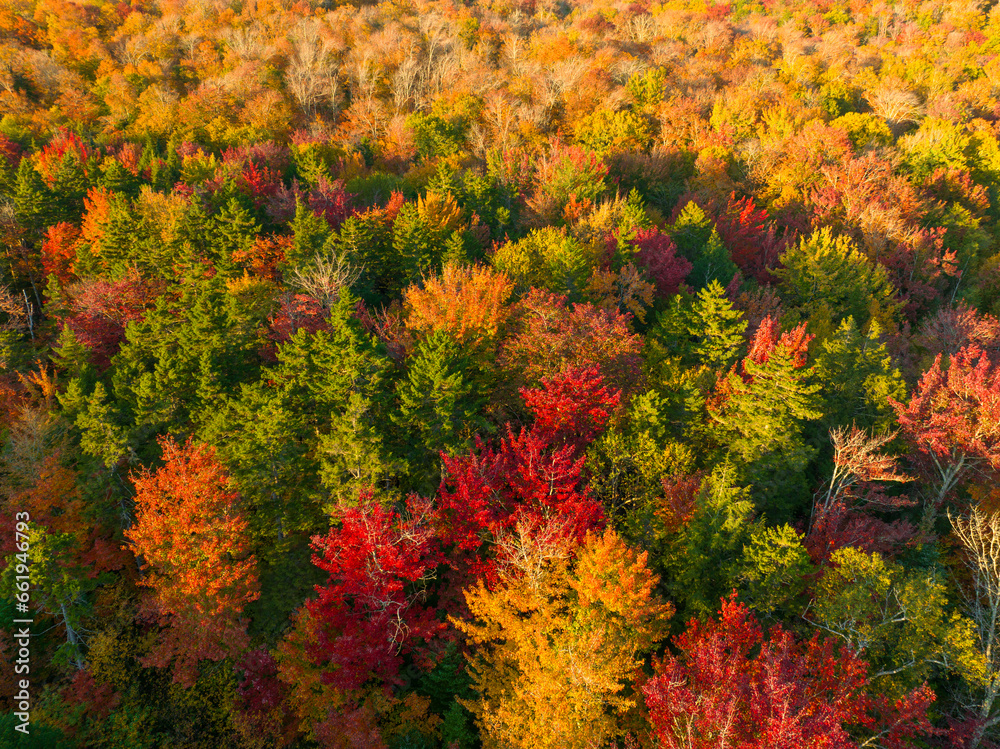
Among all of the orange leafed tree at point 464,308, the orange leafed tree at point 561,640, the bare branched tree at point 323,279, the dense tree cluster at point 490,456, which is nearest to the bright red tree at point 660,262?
the dense tree cluster at point 490,456

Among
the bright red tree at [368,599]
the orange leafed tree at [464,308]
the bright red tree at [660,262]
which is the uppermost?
the orange leafed tree at [464,308]

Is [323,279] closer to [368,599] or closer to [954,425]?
[368,599]

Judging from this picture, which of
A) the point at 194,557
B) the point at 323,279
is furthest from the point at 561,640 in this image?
the point at 323,279

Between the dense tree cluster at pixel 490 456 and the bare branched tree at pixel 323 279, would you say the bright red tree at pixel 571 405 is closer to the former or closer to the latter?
the dense tree cluster at pixel 490 456

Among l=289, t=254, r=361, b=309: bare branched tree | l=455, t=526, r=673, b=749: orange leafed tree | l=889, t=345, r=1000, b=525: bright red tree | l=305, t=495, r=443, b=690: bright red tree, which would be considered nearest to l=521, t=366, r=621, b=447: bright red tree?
l=455, t=526, r=673, b=749: orange leafed tree

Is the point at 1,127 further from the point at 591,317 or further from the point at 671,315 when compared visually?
the point at 671,315
